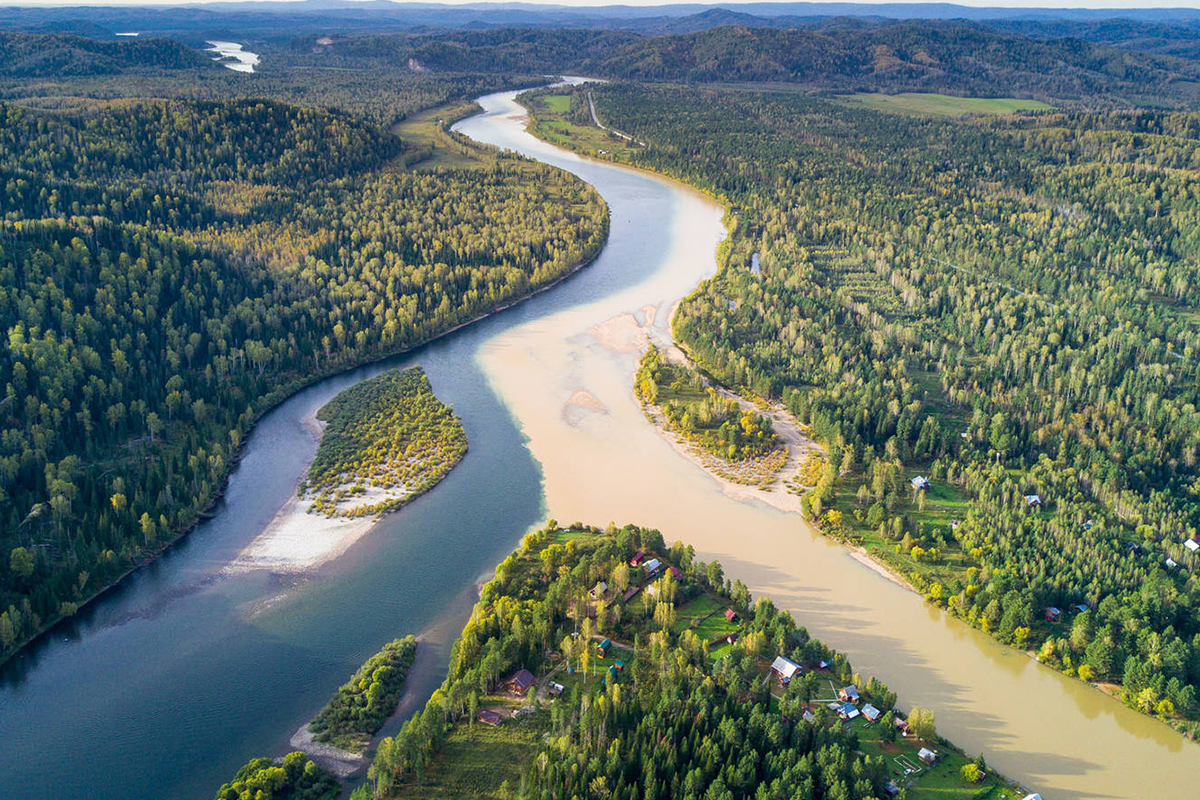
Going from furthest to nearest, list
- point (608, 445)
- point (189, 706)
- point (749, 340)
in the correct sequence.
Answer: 1. point (749, 340)
2. point (608, 445)
3. point (189, 706)

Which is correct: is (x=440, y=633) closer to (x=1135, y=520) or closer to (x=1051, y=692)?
(x=1051, y=692)

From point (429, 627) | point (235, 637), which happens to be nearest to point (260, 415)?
point (235, 637)

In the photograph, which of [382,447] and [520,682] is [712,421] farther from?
[520,682]

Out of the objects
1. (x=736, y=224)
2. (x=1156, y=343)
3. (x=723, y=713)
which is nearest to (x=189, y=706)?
(x=723, y=713)

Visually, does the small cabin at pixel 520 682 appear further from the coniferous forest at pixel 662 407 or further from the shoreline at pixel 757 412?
the shoreline at pixel 757 412

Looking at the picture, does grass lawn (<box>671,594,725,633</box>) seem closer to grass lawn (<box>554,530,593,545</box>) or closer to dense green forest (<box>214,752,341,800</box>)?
grass lawn (<box>554,530,593,545</box>)

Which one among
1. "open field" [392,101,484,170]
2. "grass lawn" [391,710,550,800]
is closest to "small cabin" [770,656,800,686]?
"grass lawn" [391,710,550,800]

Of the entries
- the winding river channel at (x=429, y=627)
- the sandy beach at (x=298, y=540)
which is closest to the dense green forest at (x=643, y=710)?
the winding river channel at (x=429, y=627)
